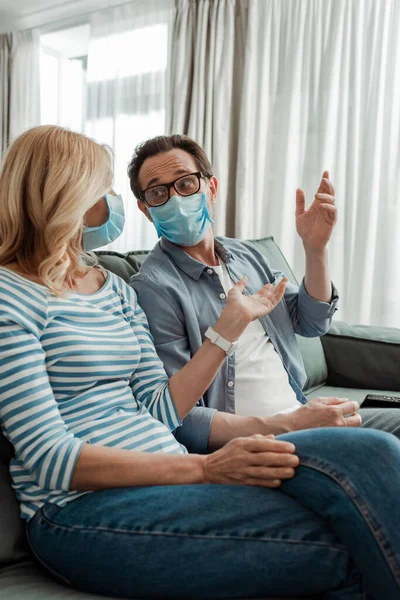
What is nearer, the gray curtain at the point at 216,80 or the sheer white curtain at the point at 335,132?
the sheer white curtain at the point at 335,132

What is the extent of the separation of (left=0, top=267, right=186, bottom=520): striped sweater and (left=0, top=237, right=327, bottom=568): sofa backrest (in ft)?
0.08

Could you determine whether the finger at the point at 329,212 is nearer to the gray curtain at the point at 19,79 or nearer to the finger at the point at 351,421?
the finger at the point at 351,421

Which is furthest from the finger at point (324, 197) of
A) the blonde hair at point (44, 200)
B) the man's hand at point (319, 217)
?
the blonde hair at point (44, 200)

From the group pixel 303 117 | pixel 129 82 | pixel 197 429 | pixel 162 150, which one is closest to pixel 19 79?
pixel 129 82

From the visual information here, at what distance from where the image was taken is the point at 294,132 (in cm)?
323

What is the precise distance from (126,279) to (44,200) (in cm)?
55

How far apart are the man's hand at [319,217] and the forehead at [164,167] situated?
11.7 inches

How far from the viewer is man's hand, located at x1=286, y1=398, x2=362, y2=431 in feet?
4.00

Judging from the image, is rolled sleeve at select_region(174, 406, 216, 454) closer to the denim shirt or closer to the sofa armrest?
the denim shirt

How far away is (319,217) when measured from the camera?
1524 mm

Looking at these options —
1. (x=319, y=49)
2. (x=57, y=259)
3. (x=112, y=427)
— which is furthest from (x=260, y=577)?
(x=319, y=49)

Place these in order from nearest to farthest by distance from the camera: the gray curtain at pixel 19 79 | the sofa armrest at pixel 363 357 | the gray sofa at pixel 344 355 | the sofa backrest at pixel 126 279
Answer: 1. the sofa backrest at pixel 126 279
2. the gray sofa at pixel 344 355
3. the sofa armrest at pixel 363 357
4. the gray curtain at pixel 19 79

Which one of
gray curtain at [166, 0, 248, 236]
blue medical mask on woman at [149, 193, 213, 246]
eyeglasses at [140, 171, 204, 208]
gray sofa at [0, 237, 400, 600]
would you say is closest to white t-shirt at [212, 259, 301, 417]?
blue medical mask on woman at [149, 193, 213, 246]

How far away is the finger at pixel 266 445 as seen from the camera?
896 millimetres
